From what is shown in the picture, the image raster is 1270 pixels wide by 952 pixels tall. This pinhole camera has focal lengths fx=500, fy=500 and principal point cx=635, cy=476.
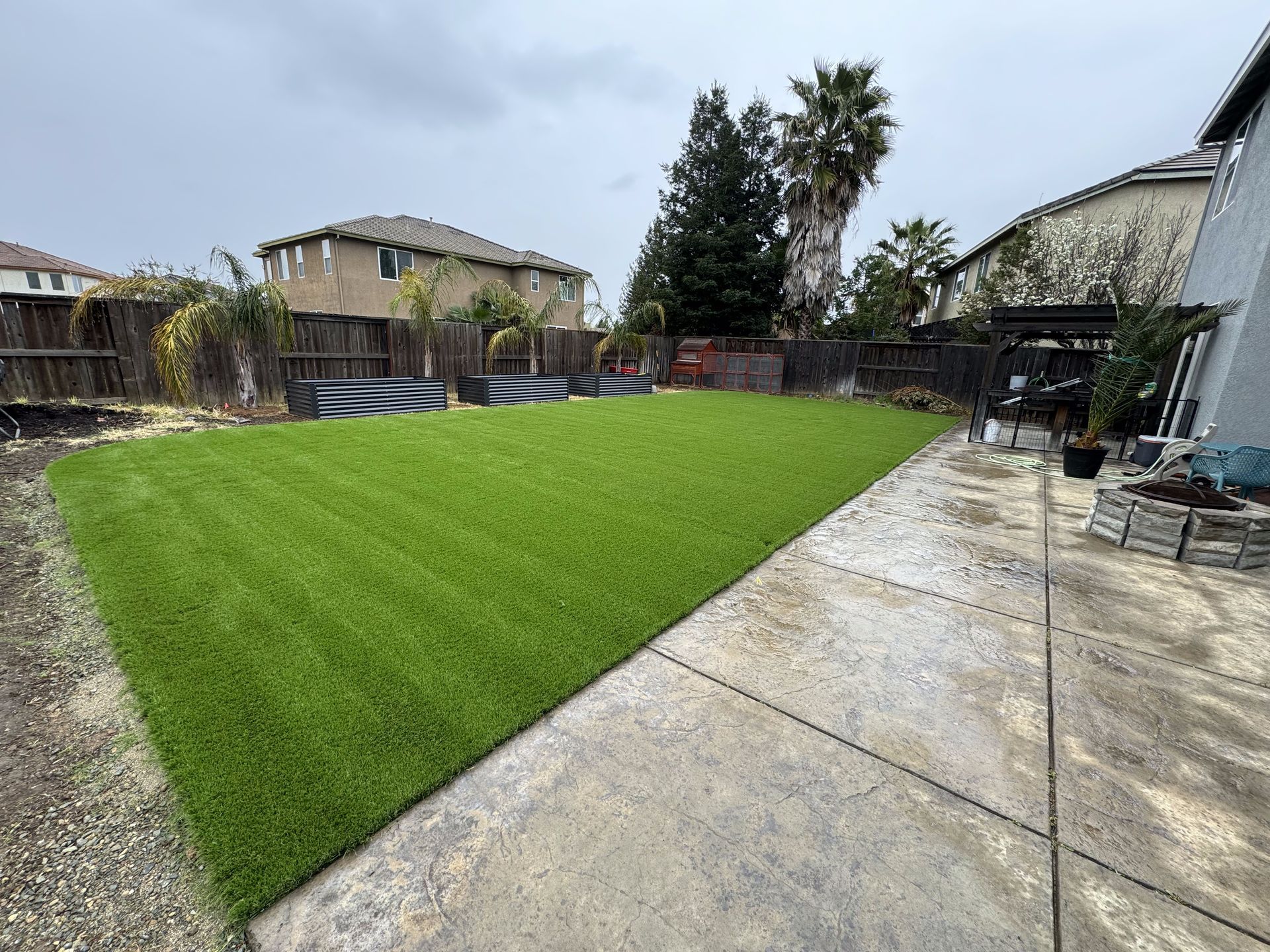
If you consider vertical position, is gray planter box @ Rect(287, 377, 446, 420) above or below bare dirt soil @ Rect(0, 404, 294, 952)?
above

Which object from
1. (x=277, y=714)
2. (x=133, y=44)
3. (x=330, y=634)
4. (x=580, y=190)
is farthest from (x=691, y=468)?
(x=580, y=190)

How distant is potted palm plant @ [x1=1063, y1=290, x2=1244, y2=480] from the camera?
5805mm

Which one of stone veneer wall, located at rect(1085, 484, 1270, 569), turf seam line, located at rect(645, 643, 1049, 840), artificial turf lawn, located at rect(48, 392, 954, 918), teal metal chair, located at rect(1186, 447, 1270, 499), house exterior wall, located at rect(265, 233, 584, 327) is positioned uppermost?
house exterior wall, located at rect(265, 233, 584, 327)

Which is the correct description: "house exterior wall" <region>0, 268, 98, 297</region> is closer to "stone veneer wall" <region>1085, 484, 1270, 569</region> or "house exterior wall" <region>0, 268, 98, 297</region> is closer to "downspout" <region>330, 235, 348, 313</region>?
"downspout" <region>330, 235, 348, 313</region>

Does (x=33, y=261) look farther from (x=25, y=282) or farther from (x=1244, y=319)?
(x=1244, y=319)

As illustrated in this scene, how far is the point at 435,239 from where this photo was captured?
71.8 ft

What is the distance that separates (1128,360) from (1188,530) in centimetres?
337

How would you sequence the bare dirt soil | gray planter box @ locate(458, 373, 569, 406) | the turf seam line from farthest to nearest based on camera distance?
gray planter box @ locate(458, 373, 569, 406), the turf seam line, the bare dirt soil

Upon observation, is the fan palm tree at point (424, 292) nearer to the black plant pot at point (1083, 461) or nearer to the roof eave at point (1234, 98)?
the black plant pot at point (1083, 461)

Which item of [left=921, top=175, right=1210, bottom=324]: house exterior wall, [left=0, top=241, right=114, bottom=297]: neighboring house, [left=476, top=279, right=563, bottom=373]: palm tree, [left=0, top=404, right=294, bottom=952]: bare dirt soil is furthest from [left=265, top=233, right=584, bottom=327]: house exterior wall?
[left=0, top=241, right=114, bottom=297]: neighboring house

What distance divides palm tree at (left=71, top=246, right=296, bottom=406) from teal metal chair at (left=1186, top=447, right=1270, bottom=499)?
480 inches

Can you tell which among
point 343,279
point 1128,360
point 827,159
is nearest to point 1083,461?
point 1128,360

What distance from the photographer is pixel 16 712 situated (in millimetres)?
1845

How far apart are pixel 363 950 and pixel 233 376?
1020cm
